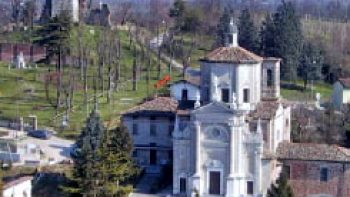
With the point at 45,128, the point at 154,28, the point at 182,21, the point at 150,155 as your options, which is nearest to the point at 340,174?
the point at 150,155

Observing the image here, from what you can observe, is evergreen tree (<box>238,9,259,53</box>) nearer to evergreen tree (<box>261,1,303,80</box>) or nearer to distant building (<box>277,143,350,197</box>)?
evergreen tree (<box>261,1,303,80</box>)

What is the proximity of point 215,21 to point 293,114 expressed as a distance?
38.1 meters

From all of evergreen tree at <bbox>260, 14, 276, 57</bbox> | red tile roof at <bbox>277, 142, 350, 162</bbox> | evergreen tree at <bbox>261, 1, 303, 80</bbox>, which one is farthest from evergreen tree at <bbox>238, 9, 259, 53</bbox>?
red tile roof at <bbox>277, 142, 350, 162</bbox>

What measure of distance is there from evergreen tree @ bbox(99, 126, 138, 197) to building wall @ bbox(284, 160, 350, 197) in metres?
6.80

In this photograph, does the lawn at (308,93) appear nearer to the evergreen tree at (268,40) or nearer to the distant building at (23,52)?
the evergreen tree at (268,40)

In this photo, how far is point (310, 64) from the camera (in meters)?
70.9

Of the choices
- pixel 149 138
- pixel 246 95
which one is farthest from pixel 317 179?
pixel 149 138

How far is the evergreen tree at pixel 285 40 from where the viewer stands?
7094 centimetres

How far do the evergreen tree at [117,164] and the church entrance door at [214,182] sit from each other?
3.21 metres

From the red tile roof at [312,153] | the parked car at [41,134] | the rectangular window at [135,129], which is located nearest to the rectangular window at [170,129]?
the rectangular window at [135,129]

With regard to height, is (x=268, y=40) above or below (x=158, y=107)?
above

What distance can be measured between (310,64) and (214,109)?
102ft

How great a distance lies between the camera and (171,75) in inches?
2800

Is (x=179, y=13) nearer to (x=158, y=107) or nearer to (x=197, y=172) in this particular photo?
(x=158, y=107)
